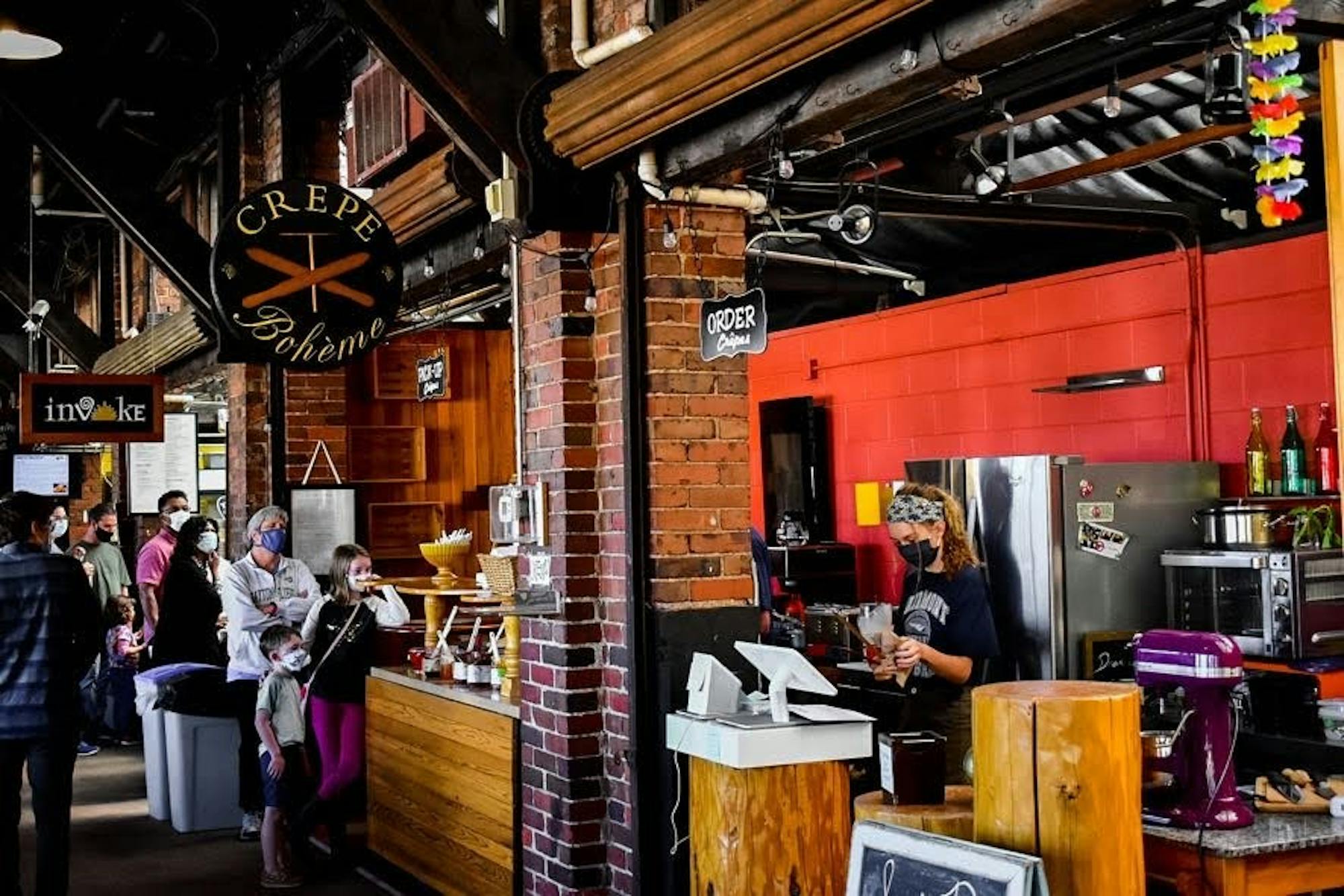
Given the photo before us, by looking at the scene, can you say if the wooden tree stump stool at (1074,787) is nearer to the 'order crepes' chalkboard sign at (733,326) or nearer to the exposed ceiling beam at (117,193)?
the 'order crepes' chalkboard sign at (733,326)

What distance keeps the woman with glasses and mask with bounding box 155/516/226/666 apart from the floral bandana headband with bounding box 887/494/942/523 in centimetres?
517

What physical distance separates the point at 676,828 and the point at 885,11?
2841 mm

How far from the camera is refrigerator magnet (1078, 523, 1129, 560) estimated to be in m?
7.80

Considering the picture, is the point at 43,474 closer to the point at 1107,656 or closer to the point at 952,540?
the point at 1107,656

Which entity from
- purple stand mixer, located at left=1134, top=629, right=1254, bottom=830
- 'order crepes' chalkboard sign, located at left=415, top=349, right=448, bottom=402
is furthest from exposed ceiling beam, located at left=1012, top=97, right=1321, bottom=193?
'order crepes' chalkboard sign, located at left=415, top=349, right=448, bottom=402

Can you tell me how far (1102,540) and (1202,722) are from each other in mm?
4009

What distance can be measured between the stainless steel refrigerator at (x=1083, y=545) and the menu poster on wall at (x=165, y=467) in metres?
10.2

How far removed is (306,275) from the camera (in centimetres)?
659

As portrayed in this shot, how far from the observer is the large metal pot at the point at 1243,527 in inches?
283

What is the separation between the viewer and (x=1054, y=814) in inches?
130

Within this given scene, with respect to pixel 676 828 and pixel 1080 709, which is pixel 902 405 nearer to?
pixel 676 828

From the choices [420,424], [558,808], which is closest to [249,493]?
[420,424]

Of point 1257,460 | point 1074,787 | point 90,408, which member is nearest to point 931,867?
point 1074,787

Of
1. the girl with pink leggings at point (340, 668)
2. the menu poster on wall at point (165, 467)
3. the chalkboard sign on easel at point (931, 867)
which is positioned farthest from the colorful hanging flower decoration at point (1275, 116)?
the menu poster on wall at point (165, 467)
